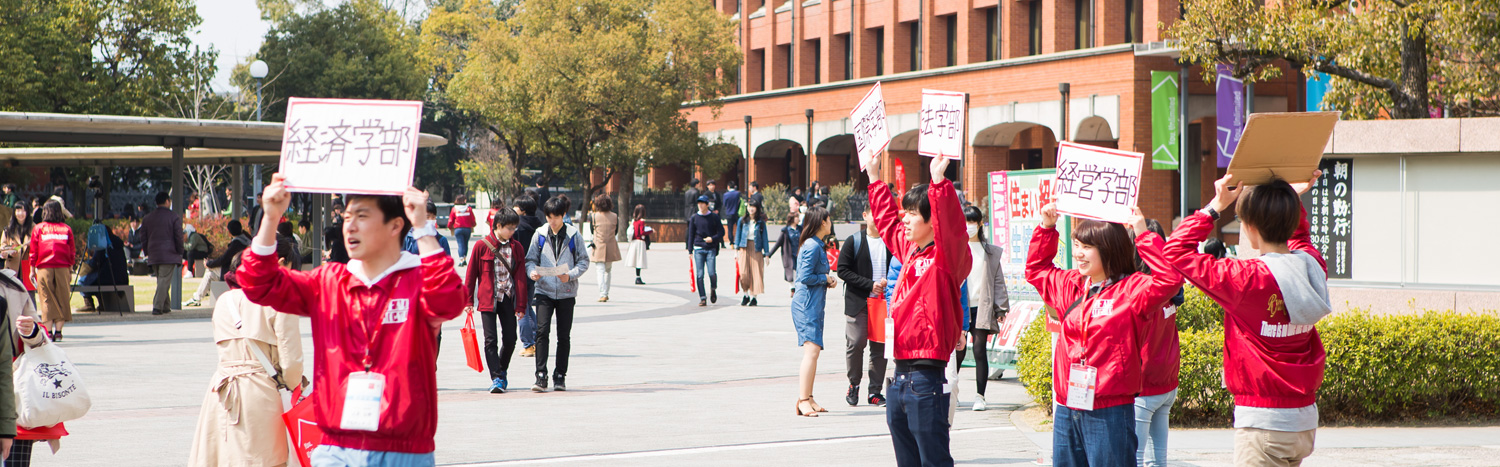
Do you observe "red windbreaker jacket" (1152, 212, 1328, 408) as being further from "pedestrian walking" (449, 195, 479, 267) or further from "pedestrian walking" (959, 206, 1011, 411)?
"pedestrian walking" (449, 195, 479, 267)

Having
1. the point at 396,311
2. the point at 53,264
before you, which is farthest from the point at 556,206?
the point at 396,311

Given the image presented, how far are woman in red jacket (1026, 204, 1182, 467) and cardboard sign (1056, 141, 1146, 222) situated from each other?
0.30 feet

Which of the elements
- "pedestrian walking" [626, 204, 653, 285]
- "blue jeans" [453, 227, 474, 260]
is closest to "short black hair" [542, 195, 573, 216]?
"pedestrian walking" [626, 204, 653, 285]

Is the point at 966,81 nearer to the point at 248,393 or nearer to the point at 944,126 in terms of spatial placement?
the point at 944,126

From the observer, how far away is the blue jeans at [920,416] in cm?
575

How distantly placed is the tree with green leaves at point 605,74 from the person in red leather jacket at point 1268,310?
38.1m

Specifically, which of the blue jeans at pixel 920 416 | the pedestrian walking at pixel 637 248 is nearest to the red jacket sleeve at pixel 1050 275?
the blue jeans at pixel 920 416

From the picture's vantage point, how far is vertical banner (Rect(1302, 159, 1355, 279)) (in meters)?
11.7

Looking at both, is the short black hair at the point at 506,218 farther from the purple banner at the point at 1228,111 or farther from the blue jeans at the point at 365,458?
the purple banner at the point at 1228,111

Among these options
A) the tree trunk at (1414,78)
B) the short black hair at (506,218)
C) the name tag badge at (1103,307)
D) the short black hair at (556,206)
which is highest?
the tree trunk at (1414,78)

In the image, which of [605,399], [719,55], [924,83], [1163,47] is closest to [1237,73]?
[605,399]

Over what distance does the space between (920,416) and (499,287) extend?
20.5 ft

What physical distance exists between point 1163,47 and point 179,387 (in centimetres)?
2617

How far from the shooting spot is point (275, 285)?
158 inches
